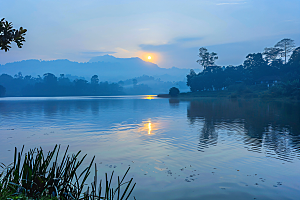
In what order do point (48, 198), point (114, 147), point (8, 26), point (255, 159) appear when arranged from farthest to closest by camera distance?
point (114, 147) < point (255, 159) < point (8, 26) < point (48, 198)

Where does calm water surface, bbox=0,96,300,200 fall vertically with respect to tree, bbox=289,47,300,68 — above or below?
below

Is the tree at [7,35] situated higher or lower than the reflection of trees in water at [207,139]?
higher

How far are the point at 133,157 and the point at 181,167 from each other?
11.1 feet

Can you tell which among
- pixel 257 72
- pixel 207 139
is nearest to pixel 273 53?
pixel 257 72

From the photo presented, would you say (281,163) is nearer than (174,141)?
Yes

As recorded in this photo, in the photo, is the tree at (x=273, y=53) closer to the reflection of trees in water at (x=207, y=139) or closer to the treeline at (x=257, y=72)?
the treeline at (x=257, y=72)

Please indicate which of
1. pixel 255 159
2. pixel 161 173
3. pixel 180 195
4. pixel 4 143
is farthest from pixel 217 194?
pixel 4 143

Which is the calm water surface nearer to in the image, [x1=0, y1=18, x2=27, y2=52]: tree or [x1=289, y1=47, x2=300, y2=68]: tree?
[x1=0, y1=18, x2=27, y2=52]: tree

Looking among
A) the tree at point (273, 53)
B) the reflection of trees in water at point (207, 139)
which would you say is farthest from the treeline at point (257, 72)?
the reflection of trees in water at point (207, 139)

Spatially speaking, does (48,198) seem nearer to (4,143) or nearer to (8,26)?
(8,26)

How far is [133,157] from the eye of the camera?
586 inches

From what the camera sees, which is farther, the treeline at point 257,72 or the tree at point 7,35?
the treeline at point 257,72

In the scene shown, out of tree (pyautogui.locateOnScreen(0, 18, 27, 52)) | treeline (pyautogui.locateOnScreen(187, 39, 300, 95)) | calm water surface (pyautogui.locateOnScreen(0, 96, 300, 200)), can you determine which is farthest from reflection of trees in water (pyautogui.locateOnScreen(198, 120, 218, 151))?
treeline (pyautogui.locateOnScreen(187, 39, 300, 95))

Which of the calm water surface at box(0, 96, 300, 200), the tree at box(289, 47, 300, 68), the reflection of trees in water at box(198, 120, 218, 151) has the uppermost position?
the tree at box(289, 47, 300, 68)
